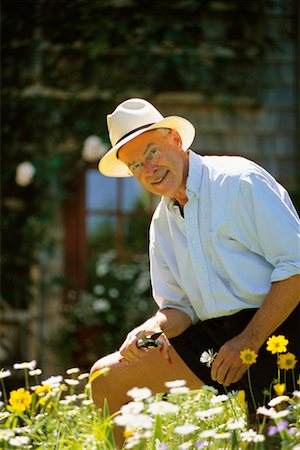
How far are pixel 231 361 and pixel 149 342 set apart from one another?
0.31 meters

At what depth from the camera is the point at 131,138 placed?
2750 mm

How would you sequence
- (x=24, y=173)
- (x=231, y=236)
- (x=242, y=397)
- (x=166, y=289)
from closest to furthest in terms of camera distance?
(x=242, y=397), (x=231, y=236), (x=166, y=289), (x=24, y=173)

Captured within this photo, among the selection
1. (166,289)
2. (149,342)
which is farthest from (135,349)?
(166,289)

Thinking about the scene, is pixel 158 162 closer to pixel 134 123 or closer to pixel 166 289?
pixel 134 123

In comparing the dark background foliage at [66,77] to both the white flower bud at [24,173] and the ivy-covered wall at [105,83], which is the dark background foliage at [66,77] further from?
the white flower bud at [24,173]

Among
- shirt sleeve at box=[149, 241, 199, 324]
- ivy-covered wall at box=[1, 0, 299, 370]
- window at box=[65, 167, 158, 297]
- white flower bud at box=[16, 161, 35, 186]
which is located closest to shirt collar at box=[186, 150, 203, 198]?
shirt sleeve at box=[149, 241, 199, 324]

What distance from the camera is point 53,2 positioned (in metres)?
6.62

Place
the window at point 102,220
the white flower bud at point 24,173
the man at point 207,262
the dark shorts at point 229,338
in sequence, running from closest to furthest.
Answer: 1. the man at point 207,262
2. the dark shorts at point 229,338
3. the white flower bud at point 24,173
4. the window at point 102,220

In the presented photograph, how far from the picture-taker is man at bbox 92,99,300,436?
8.54 ft

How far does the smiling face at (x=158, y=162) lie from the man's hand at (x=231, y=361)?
51cm

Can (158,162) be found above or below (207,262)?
above

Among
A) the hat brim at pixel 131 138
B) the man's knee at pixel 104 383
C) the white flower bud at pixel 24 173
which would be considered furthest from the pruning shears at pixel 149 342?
the white flower bud at pixel 24 173

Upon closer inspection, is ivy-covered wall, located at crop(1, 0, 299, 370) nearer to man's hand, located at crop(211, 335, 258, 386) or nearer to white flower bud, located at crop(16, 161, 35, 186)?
white flower bud, located at crop(16, 161, 35, 186)

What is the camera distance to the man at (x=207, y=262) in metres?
2.60
